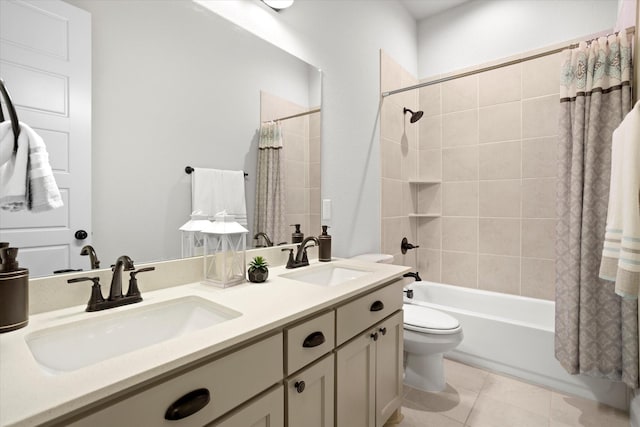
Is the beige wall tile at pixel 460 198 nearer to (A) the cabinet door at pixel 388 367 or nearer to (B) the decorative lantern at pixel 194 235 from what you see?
(A) the cabinet door at pixel 388 367

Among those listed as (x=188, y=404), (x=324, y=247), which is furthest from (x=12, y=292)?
(x=324, y=247)

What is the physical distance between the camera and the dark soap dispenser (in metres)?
0.82

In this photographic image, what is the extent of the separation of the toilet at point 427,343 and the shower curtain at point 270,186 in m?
0.76

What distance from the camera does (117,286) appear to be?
1056 millimetres

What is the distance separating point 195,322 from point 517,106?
286cm

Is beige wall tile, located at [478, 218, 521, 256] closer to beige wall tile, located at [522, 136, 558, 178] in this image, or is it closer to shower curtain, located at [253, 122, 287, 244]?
beige wall tile, located at [522, 136, 558, 178]

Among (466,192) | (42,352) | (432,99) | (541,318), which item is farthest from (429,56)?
(42,352)

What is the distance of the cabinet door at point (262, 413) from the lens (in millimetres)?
820

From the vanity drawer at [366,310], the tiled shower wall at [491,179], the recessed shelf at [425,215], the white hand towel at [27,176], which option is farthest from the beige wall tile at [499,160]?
the white hand towel at [27,176]

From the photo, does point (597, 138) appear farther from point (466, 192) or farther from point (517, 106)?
point (466, 192)

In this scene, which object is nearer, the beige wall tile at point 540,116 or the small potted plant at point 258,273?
the small potted plant at point 258,273

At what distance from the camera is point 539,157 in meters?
2.58

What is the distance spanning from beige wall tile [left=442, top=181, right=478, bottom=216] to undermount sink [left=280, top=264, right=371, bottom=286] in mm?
1707

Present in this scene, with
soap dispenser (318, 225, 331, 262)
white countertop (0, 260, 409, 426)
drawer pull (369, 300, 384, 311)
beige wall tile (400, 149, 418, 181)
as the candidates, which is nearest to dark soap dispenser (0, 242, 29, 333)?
white countertop (0, 260, 409, 426)
